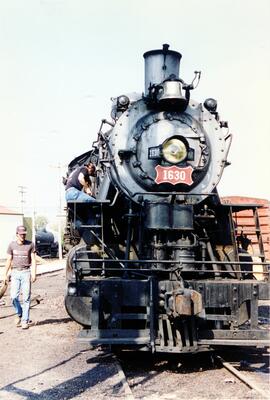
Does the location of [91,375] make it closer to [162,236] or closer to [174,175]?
[162,236]

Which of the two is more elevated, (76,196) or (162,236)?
(76,196)

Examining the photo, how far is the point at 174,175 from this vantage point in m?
5.94

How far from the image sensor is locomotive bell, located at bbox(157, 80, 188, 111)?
6059mm

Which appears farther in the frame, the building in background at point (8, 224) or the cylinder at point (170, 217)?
the building in background at point (8, 224)

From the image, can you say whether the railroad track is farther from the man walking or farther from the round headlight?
the man walking

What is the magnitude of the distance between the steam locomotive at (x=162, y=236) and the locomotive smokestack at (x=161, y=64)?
13mm

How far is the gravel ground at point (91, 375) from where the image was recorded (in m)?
4.67

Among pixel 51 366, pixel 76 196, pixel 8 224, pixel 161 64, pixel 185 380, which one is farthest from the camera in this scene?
pixel 8 224

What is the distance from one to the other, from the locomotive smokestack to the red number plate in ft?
3.93

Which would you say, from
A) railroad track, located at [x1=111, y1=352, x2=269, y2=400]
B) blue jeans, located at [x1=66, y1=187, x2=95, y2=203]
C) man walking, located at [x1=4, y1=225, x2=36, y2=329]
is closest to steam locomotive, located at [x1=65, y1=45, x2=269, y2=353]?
blue jeans, located at [x1=66, y1=187, x2=95, y2=203]

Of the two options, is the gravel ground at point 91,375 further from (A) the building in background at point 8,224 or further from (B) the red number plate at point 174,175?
(A) the building in background at point 8,224

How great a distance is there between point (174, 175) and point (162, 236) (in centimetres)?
73

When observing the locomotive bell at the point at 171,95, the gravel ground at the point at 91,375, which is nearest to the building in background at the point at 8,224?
the gravel ground at the point at 91,375

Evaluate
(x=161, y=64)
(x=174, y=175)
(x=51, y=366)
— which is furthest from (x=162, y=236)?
(x=161, y=64)
